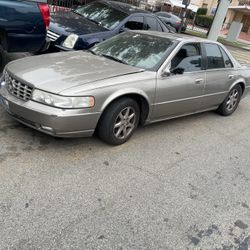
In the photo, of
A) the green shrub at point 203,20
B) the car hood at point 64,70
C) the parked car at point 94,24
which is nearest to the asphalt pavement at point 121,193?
the car hood at point 64,70

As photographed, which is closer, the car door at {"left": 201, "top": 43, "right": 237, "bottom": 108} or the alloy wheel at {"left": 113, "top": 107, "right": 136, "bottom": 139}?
the alloy wheel at {"left": 113, "top": 107, "right": 136, "bottom": 139}

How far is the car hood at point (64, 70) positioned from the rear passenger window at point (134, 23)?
10.8 feet

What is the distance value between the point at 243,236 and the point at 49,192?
1.89 meters

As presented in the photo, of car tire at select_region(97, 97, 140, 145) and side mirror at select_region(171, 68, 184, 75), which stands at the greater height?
side mirror at select_region(171, 68, 184, 75)

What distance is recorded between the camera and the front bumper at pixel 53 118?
3.69 metres

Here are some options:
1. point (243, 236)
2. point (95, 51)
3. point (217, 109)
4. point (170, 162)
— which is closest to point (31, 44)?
point (95, 51)

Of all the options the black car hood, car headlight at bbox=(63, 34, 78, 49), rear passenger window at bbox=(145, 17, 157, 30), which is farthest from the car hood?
rear passenger window at bbox=(145, 17, 157, 30)

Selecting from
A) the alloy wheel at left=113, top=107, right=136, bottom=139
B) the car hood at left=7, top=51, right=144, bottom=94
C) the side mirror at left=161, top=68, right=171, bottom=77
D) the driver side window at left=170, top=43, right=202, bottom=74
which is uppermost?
the driver side window at left=170, top=43, right=202, bottom=74

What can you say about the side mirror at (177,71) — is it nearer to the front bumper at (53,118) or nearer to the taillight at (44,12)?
the front bumper at (53,118)

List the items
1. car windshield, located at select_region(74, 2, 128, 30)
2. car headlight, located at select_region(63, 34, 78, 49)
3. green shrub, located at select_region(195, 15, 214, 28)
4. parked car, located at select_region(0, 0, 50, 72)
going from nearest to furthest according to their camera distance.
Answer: parked car, located at select_region(0, 0, 50, 72)
car headlight, located at select_region(63, 34, 78, 49)
car windshield, located at select_region(74, 2, 128, 30)
green shrub, located at select_region(195, 15, 214, 28)

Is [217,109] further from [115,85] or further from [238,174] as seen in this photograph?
[115,85]

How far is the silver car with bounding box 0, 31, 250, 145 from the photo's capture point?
12.4 ft

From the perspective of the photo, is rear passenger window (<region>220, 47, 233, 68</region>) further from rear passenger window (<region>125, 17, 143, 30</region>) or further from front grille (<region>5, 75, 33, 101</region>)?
front grille (<region>5, 75, 33, 101</region>)

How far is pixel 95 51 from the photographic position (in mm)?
5289
